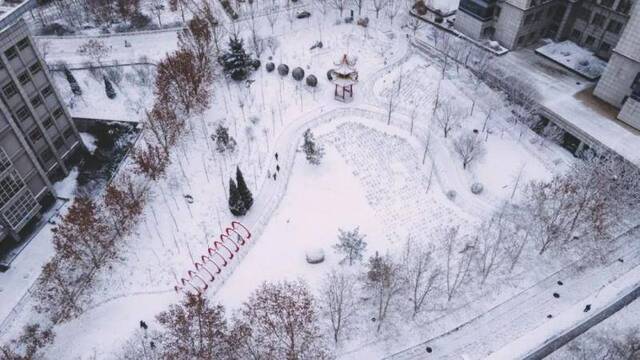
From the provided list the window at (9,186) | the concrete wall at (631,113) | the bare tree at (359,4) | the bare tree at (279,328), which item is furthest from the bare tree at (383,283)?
the bare tree at (359,4)

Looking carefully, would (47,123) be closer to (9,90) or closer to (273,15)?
(9,90)

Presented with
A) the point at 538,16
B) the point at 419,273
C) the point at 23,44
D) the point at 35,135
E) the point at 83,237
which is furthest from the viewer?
the point at 538,16

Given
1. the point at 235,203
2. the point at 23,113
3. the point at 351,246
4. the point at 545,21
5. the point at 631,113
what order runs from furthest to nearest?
the point at 545,21, the point at 631,113, the point at 23,113, the point at 235,203, the point at 351,246

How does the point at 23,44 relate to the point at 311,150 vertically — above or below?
above

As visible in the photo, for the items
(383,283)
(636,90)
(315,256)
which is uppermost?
(636,90)

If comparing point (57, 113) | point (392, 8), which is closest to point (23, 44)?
point (57, 113)

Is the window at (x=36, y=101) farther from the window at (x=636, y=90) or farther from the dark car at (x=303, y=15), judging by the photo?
the window at (x=636, y=90)

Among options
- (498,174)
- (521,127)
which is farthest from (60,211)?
(521,127)
